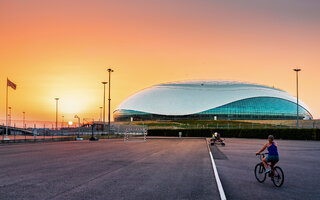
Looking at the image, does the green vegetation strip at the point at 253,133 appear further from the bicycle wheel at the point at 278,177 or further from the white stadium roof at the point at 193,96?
the white stadium roof at the point at 193,96

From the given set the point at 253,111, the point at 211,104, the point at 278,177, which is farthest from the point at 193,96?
the point at 278,177

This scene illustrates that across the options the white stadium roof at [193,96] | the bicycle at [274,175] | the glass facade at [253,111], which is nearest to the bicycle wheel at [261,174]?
the bicycle at [274,175]

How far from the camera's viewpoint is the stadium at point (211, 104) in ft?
295

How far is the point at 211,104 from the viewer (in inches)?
3644

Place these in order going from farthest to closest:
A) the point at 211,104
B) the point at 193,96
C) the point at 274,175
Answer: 1. the point at 193,96
2. the point at 211,104
3. the point at 274,175

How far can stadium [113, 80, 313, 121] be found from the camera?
8981 centimetres

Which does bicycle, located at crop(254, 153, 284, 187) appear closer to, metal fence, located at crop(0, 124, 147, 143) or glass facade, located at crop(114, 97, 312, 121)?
metal fence, located at crop(0, 124, 147, 143)

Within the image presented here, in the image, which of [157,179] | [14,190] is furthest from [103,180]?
[14,190]

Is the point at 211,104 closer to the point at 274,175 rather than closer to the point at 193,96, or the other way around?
the point at 193,96

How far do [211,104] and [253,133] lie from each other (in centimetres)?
4645

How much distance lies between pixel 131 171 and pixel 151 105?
288 feet

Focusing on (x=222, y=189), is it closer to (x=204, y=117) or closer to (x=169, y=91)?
(x=204, y=117)

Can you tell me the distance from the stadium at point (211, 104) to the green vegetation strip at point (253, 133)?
33291 millimetres

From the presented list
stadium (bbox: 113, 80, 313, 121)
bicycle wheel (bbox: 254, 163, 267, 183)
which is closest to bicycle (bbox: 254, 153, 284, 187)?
bicycle wheel (bbox: 254, 163, 267, 183)
